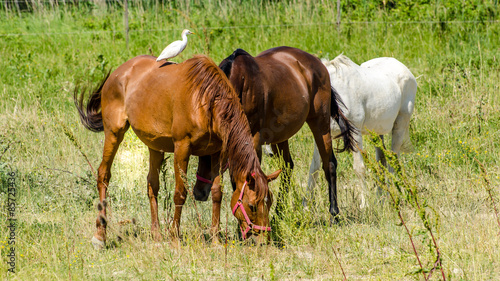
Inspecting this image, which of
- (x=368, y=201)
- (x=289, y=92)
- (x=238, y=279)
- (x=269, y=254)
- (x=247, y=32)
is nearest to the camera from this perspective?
(x=238, y=279)

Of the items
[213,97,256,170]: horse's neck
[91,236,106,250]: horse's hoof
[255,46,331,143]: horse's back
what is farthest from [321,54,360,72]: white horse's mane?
[91,236,106,250]: horse's hoof

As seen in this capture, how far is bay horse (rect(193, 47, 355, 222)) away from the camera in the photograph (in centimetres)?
464

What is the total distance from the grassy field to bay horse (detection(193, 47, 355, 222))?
0.36 metres

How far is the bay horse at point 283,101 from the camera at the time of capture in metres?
4.64

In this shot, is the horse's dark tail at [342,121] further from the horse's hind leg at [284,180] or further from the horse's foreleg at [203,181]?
the horse's foreleg at [203,181]

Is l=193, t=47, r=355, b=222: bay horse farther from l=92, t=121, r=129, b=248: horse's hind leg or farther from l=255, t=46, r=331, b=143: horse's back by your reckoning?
l=92, t=121, r=129, b=248: horse's hind leg

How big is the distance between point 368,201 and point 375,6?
6.51 m

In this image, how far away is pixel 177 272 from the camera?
3840 millimetres

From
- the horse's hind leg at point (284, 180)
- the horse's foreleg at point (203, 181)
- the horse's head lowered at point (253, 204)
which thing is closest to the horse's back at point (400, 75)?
the horse's hind leg at point (284, 180)

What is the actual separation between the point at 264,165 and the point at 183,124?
98.3 inches

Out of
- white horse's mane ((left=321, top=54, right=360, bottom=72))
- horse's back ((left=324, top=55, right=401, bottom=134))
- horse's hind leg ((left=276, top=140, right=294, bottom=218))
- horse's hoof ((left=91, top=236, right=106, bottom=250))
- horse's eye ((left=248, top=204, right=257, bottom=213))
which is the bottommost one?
horse's hoof ((left=91, top=236, right=106, bottom=250))

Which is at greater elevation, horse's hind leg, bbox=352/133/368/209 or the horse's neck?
the horse's neck

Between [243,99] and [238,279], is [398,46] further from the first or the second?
[238,279]

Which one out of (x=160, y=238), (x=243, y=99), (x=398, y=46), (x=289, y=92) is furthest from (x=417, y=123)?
(x=160, y=238)
